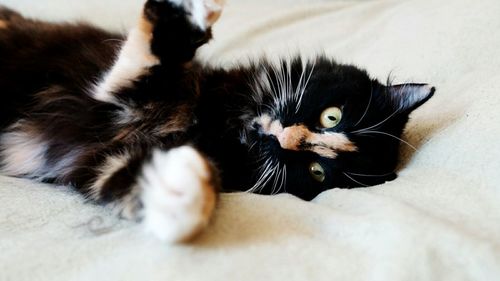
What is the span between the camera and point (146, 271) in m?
0.72

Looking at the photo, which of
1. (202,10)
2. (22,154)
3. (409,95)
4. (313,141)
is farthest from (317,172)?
(22,154)

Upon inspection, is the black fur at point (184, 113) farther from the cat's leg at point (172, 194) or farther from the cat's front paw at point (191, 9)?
the cat's leg at point (172, 194)

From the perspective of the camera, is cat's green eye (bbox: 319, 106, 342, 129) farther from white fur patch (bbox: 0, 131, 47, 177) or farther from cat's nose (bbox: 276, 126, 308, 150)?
white fur patch (bbox: 0, 131, 47, 177)

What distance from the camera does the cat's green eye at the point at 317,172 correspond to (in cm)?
111

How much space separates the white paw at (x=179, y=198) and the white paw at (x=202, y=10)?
0.36 meters

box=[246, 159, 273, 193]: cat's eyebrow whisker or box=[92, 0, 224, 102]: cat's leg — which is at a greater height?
box=[92, 0, 224, 102]: cat's leg

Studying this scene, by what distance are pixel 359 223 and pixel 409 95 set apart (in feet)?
1.66

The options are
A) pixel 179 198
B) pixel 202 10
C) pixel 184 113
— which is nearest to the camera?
pixel 179 198

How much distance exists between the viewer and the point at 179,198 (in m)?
0.75

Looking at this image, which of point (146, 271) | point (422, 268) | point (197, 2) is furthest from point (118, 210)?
point (422, 268)

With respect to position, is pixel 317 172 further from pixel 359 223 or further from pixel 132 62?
pixel 132 62

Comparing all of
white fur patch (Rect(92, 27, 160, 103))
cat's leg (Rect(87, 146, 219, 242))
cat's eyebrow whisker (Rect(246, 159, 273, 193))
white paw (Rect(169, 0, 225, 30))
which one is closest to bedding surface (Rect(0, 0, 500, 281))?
cat's leg (Rect(87, 146, 219, 242))

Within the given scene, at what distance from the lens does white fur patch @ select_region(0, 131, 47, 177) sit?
1152 millimetres

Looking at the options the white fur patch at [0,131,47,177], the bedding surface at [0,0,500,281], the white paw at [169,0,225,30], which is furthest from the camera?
the white fur patch at [0,131,47,177]
